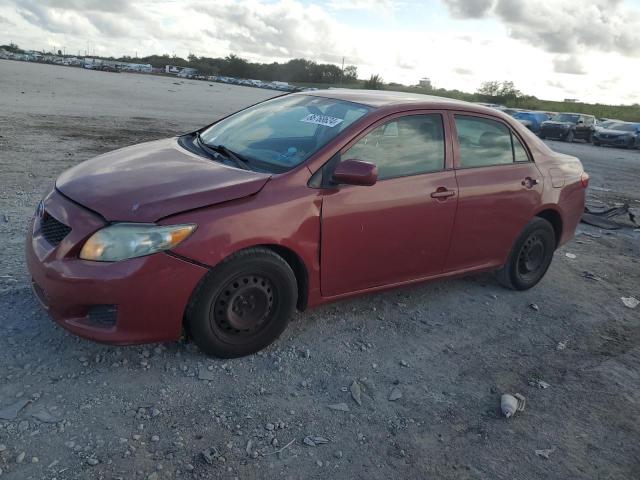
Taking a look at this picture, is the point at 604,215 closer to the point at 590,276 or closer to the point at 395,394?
the point at 590,276

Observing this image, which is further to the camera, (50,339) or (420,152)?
(420,152)

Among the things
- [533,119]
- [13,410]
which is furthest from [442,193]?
[533,119]

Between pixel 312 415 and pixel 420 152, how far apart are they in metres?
2.11

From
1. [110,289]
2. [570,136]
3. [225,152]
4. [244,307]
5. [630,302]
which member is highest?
[225,152]

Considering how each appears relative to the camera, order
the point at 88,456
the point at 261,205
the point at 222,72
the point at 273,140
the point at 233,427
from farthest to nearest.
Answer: the point at 222,72
the point at 273,140
the point at 261,205
the point at 233,427
the point at 88,456

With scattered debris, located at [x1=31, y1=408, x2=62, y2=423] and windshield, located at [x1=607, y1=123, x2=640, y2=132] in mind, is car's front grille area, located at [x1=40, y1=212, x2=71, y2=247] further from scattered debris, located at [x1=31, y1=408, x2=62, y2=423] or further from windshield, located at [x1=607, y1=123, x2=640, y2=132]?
windshield, located at [x1=607, y1=123, x2=640, y2=132]

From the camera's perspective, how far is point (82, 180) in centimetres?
348

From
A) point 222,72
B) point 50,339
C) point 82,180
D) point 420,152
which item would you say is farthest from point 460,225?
point 222,72

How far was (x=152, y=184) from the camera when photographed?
3285 mm

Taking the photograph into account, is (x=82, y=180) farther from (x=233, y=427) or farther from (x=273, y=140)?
(x=233, y=427)

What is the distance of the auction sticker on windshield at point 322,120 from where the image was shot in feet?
13.0

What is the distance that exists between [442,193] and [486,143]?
0.82 m

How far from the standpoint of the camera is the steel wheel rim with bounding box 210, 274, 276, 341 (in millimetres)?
3338

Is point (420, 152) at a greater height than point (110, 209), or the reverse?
point (420, 152)
